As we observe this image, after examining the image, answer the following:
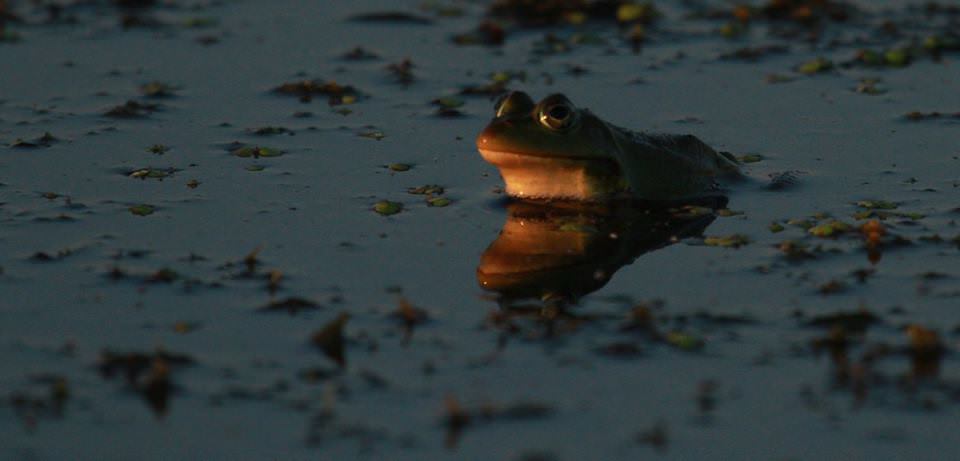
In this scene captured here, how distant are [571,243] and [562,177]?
0.60 meters

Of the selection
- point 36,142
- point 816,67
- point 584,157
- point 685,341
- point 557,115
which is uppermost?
point 557,115

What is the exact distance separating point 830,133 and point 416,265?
3.38m

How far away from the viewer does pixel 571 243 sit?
7.03 m

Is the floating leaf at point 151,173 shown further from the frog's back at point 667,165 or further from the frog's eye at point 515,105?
the frog's back at point 667,165

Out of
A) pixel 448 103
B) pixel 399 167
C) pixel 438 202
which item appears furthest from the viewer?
pixel 448 103

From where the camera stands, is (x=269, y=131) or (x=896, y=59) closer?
(x=269, y=131)

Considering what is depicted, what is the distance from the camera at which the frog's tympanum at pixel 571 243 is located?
21.2 feet

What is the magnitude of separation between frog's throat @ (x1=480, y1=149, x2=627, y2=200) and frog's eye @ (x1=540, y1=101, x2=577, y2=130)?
19 cm

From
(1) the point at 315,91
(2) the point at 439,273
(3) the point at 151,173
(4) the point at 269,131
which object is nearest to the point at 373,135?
(4) the point at 269,131

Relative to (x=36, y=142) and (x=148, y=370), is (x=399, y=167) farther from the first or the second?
(x=148, y=370)

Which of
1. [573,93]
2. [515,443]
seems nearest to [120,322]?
[515,443]

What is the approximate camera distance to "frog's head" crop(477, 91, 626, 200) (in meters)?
7.22

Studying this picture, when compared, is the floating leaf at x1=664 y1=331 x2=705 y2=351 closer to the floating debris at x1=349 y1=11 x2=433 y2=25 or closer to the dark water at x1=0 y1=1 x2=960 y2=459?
the dark water at x1=0 y1=1 x2=960 y2=459

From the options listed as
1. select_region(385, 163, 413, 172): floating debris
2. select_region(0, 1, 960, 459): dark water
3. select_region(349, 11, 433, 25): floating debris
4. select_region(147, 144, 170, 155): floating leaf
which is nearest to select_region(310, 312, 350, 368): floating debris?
select_region(0, 1, 960, 459): dark water
